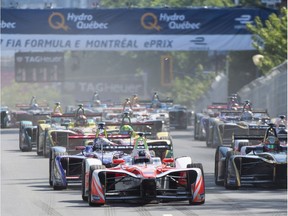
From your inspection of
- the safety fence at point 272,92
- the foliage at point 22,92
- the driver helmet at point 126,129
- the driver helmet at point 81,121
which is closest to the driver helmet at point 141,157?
the driver helmet at point 126,129

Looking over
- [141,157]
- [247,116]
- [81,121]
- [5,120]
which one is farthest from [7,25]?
[141,157]

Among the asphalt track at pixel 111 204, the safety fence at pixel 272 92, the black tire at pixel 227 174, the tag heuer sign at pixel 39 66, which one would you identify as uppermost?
the tag heuer sign at pixel 39 66

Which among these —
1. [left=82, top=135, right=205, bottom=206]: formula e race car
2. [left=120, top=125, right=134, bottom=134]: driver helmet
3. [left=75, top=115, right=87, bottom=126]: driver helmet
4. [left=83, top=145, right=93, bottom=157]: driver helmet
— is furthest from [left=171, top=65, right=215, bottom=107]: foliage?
[left=82, top=135, right=205, bottom=206]: formula e race car

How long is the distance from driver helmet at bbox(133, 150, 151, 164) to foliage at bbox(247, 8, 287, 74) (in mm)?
35443

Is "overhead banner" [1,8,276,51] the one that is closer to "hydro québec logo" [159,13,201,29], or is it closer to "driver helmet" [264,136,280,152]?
"hydro québec logo" [159,13,201,29]

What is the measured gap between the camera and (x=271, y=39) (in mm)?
55844

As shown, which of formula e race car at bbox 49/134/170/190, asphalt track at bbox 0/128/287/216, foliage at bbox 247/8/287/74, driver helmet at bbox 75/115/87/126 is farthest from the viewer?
foliage at bbox 247/8/287/74

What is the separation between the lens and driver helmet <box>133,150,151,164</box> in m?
19.7

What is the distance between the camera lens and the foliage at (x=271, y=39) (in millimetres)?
55531

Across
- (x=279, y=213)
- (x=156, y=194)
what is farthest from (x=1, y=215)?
(x=279, y=213)

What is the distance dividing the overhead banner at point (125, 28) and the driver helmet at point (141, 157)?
132ft

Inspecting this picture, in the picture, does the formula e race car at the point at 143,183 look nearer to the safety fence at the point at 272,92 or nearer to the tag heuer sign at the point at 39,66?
the safety fence at the point at 272,92

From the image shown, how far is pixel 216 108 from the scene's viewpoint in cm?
4628

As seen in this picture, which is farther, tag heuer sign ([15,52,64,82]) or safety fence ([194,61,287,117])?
tag heuer sign ([15,52,64,82])
